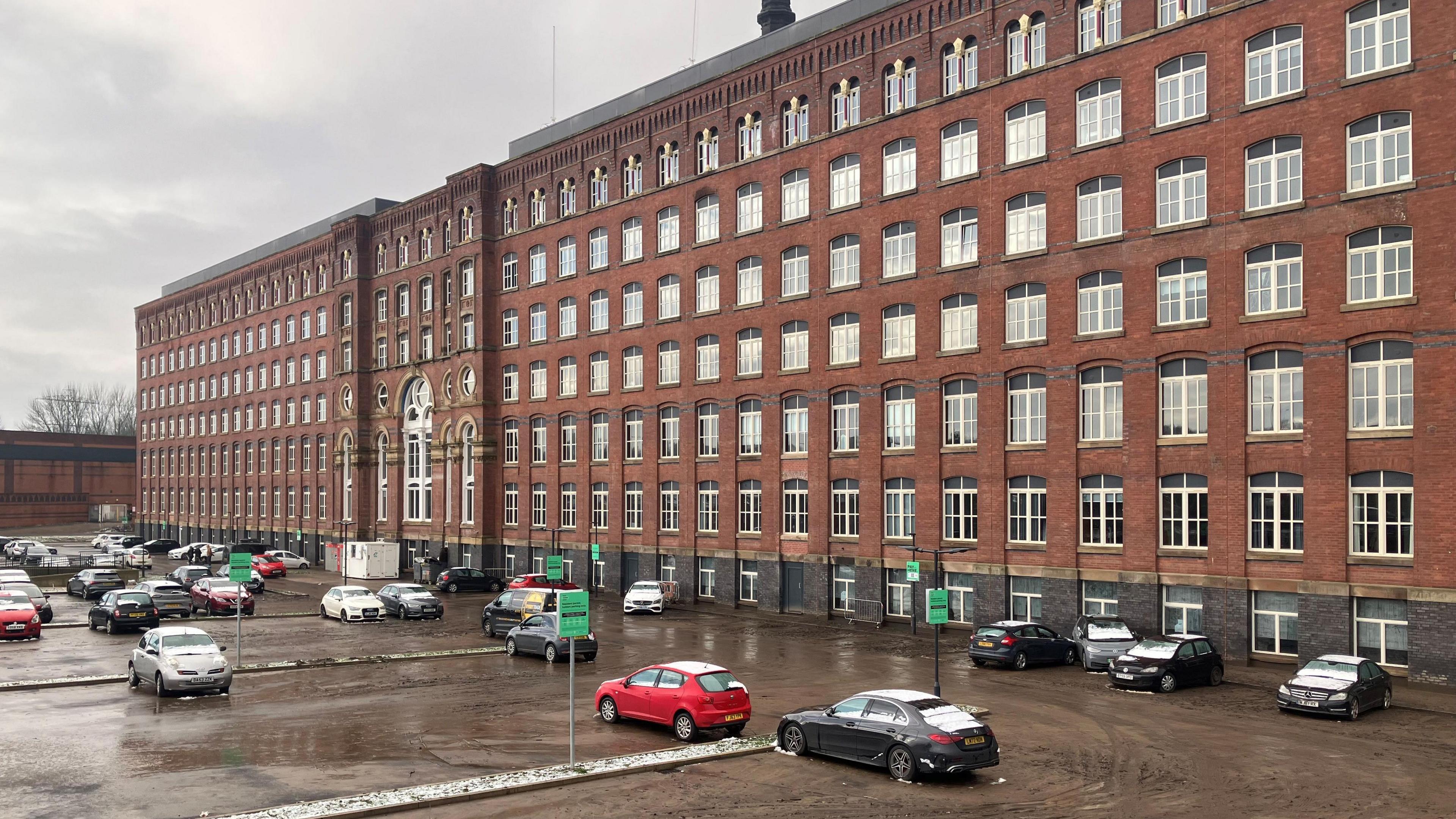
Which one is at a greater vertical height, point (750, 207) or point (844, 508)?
point (750, 207)

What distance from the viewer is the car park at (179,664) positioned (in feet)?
95.3

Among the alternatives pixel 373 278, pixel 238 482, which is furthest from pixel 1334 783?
pixel 238 482

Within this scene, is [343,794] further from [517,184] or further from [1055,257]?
[517,184]

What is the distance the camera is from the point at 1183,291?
3950cm

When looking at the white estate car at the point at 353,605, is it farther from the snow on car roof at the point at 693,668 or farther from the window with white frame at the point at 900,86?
the window with white frame at the point at 900,86

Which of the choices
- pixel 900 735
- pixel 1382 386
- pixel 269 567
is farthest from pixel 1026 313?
pixel 269 567

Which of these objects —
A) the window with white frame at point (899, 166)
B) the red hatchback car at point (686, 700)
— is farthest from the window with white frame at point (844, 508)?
the red hatchback car at point (686, 700)

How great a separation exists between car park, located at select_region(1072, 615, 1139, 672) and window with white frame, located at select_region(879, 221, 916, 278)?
1755cm

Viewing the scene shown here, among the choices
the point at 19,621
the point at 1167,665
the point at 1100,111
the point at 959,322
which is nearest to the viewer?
the point at 1167,665

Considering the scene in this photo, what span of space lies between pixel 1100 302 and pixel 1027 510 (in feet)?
26.7

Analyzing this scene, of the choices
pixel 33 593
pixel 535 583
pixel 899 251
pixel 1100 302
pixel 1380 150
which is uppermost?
pixel 1380 150

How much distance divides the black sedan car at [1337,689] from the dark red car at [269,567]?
2456 inches

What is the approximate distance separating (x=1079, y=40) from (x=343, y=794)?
36.8m

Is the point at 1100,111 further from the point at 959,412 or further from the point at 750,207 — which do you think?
the point at 750,207
